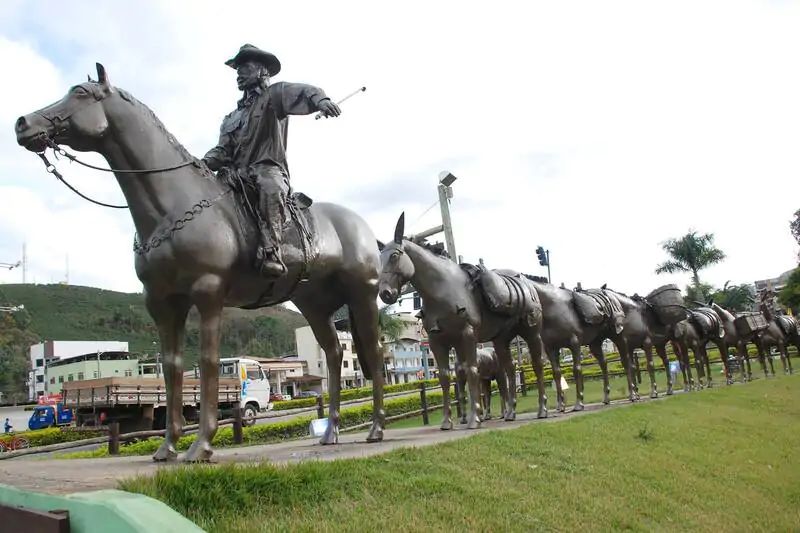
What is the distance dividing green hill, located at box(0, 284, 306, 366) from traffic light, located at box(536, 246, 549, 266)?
81.9 m

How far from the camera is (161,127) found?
5273 millimetres

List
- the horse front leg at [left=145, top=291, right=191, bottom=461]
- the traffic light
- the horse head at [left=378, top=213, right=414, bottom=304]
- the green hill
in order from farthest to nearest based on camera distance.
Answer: the green hill < the traffic light < the horse head at [left=378, top=213, right=414, bottom=304] < the horse front leg at [left=145, top=291, right=191, bottom=461]

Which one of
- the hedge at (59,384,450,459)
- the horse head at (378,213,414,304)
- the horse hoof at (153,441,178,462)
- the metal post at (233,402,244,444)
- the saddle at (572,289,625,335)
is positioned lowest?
the hedge at (59,384,450,459)

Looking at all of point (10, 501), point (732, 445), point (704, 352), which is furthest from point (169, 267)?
point (704, 352)

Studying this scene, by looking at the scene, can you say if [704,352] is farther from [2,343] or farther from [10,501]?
[2,343]

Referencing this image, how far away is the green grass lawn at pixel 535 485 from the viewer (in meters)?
3.73

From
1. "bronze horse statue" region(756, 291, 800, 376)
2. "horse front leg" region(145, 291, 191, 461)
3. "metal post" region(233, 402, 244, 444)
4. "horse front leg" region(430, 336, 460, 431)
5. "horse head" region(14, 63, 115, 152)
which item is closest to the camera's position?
"horse head" region(14, 63, 115, 152)

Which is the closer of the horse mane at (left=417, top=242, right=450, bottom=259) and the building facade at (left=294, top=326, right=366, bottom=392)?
the horse mane at (left=417, top=242, right=450, bottom=259)

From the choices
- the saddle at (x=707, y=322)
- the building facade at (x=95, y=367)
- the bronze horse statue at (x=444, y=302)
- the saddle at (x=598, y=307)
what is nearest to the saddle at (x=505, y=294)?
the bronze horse statue at (x=444, y=302)

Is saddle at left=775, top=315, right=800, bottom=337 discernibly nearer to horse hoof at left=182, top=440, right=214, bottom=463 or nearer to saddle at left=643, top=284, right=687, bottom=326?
saddle at left=643, top=284, right=687, bottom=326

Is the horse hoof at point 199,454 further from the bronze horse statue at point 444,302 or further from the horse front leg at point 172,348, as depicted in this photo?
the bronze horse statue at point 444,302

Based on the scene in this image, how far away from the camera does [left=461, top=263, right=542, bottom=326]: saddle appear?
9.45m

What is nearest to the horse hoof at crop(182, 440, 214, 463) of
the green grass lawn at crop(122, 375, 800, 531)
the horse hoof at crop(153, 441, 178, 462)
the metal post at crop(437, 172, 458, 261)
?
the horse hoof at crop(153, 441, 178, 462)

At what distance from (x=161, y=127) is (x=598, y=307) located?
942 centimetres
